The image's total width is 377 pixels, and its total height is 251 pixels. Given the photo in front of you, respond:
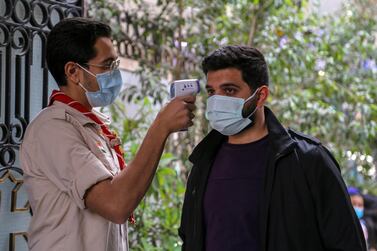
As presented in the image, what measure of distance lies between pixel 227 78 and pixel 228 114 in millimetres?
145

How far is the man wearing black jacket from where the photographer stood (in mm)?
2492

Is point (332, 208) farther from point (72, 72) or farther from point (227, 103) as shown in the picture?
point (72, 72)

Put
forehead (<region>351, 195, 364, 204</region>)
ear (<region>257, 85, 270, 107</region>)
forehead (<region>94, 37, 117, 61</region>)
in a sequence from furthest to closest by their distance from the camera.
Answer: forehead (<region>351, 195, 364, 204</region>), ear (<region>257, 85, 270, 107</region>), forehead (<region>94, 37, 117, 61</region>)

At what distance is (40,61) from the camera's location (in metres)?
3.39

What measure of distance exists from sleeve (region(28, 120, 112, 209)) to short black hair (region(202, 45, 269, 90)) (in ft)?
2.06

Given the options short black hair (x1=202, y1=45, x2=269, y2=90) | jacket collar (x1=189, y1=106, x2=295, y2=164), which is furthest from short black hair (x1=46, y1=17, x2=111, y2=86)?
jacket collar (x1=189, y1=106, x2=295, y2=164)

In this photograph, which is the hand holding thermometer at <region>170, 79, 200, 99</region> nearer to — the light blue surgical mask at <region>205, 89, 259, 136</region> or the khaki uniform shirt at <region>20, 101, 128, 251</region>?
the light blue surgical mask at <region>205, 89, 259, 136</region>

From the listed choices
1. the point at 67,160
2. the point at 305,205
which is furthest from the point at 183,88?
the point at 305,205

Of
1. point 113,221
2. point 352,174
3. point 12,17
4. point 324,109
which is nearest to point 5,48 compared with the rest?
point 12,17

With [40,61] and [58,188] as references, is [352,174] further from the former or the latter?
[58,188]

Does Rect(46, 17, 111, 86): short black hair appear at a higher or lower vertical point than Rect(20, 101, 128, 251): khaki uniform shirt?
higher

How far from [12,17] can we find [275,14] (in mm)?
3584

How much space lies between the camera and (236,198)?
8.56 ft

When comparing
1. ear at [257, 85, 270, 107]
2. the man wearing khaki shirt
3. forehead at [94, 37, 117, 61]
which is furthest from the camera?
ear at [257, 85, 270, 107]
